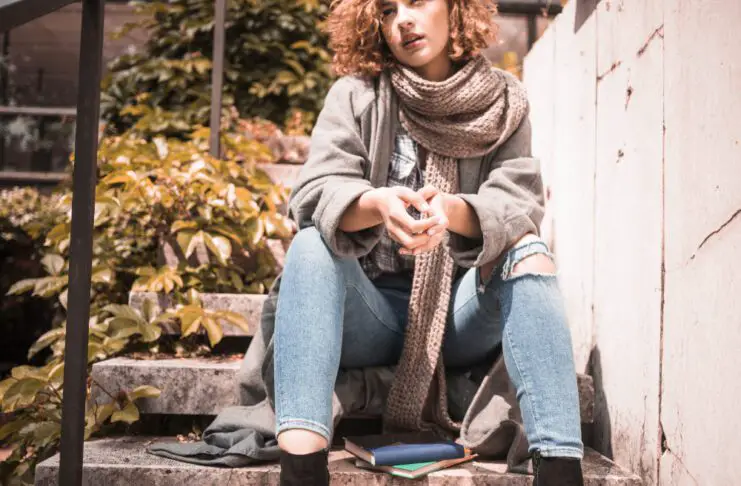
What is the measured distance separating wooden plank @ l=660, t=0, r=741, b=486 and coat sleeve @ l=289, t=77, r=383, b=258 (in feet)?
1.78

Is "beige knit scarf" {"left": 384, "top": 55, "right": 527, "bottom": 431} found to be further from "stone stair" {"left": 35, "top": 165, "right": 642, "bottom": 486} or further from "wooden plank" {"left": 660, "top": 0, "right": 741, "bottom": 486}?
"wooden plank" {"left": 660, "top": 0, "right": 741, "bottom": 486}

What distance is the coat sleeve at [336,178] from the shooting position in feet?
4.18

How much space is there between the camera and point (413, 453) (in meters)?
1.34

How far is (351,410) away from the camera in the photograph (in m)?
1.52

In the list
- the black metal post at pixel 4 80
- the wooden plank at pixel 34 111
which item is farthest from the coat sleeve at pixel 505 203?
the black metal post at pixel 4 80

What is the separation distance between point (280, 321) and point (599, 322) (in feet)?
2.61

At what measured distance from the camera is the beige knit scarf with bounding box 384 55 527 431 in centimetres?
148

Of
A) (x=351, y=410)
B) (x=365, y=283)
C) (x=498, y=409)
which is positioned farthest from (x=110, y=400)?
(x=498, y=409)

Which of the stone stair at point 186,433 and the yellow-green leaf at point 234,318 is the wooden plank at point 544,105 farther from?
the yellow-green leaf at point 234,318

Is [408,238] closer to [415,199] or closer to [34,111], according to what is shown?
[415,199]

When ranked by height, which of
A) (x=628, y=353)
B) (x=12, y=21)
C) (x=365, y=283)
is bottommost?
(x=628, y=353)

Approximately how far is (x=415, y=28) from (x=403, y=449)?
0.88m

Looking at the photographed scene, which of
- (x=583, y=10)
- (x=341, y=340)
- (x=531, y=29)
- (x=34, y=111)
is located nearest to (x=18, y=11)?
(x=341, y=340)

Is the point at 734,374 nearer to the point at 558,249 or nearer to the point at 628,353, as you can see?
the point at 628,353
